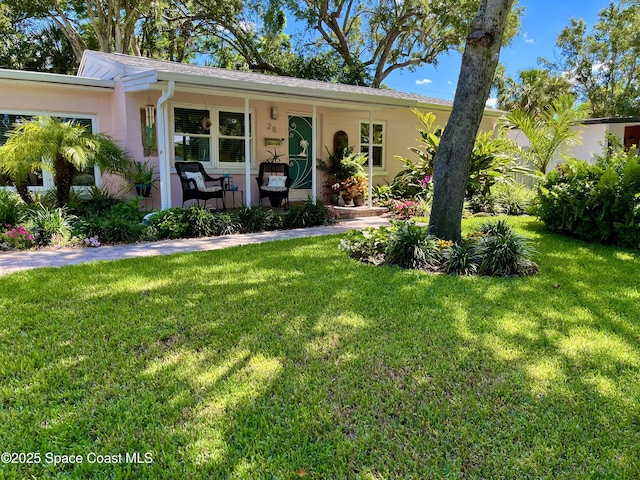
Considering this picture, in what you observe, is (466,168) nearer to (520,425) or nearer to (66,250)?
(520,425)

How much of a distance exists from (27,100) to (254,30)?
549 inches

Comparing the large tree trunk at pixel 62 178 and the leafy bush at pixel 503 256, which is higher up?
the large tree trunk at pixel 62 178

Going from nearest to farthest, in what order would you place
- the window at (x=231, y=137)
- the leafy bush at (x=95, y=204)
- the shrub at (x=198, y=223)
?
the shrub at (x=198, y=223) → the leafy bush at (x=95, y=204) → the window at (x=231, y=137)

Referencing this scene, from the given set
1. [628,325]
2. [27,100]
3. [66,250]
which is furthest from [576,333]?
[27,100]

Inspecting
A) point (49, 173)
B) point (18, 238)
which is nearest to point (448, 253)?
point (18, 238)

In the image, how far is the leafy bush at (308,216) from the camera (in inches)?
320

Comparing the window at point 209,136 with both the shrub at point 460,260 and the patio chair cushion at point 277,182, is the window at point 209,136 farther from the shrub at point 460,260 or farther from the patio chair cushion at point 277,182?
the shrub at point 460,260

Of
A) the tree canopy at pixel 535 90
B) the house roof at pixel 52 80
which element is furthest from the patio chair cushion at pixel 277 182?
the tree canopy at pixel 535 90

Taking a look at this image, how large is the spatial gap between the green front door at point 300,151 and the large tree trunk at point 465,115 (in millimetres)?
5541

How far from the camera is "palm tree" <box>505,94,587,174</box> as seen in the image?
928cm

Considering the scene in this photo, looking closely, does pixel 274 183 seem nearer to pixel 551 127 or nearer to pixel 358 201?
pixel 358 201

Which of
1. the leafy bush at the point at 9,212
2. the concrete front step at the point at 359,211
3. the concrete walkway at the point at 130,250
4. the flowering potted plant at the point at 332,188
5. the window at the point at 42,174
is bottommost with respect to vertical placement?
the concrete walkway at the point at 130,250

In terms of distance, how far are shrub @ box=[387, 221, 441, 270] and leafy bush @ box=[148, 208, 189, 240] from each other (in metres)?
3.44

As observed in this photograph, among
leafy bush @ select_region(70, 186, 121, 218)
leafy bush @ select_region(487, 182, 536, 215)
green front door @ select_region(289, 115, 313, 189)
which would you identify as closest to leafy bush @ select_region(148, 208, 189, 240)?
leafy bush @ select_region(70, 186, 121, 218)
